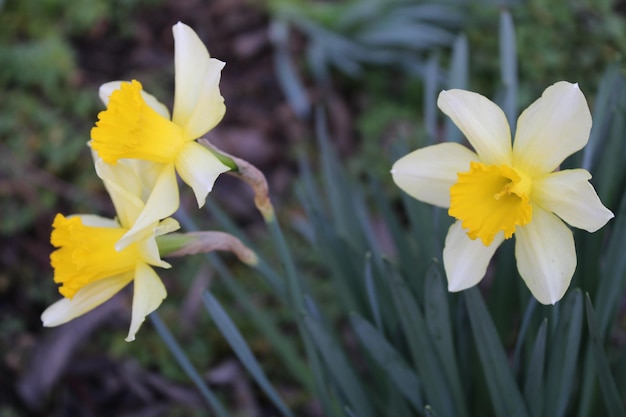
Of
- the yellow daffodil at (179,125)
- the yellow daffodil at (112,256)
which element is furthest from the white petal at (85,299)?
the yellow daffodil at (179,125)

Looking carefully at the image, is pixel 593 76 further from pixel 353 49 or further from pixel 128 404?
pixel 128 404

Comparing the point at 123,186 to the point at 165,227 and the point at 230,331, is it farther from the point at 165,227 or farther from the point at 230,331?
the point at 230,331

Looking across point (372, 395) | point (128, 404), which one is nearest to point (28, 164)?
point (128, 404)

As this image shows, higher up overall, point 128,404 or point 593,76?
point 593,76

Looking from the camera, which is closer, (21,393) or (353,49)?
(21,393)

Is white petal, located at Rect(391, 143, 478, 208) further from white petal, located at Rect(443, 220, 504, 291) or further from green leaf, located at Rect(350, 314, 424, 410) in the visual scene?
green leaf, located at Rect(350, 314, 424, 410)
